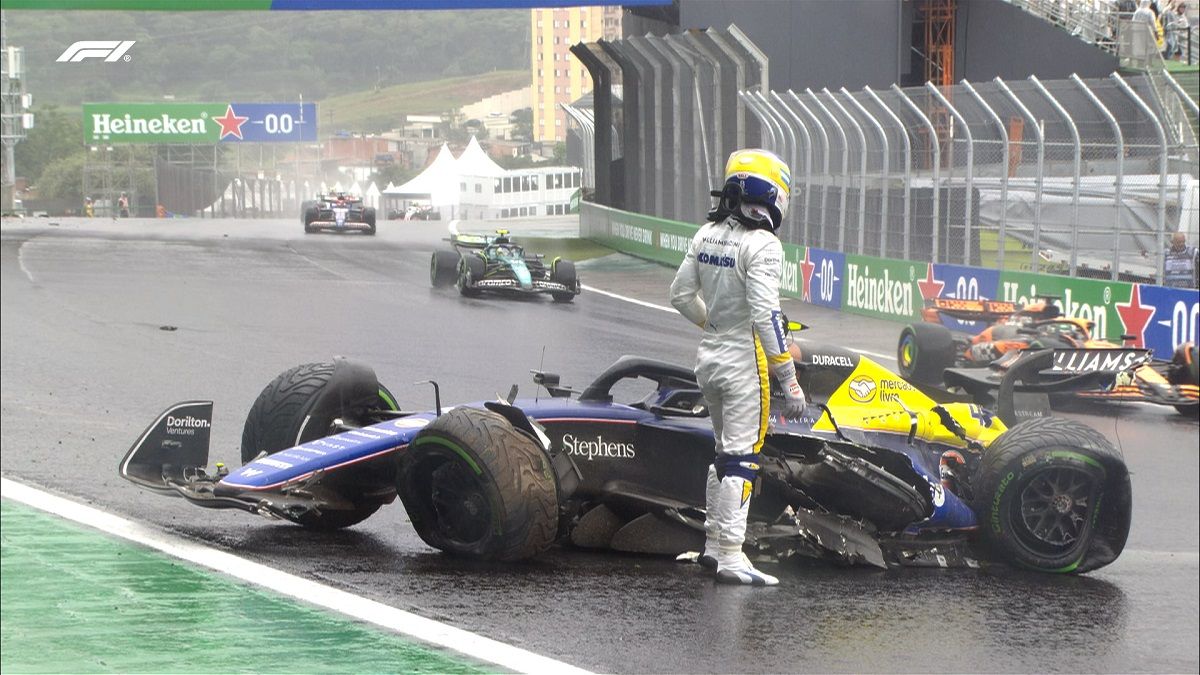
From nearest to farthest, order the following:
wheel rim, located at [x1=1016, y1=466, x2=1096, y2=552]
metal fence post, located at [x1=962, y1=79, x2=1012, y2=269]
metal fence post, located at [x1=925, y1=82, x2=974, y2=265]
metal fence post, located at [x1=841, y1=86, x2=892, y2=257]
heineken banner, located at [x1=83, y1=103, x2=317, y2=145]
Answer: heineken banner, located at [x1=83, y1=103, x2=317, y2=145]
metal fence post, located at [x1=841, y1=86, x2=892, y2=257]
wheel rim, located at [x1=1016, y1=466, x2=1096, y2=552]
metal fence post, located at [x1=925, y1=82, x2=974, y2=265]
metal fence post, located at [x1=962, y1=79, x2=1012, y2=269]

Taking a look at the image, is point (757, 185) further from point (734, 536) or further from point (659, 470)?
point (659, 470)

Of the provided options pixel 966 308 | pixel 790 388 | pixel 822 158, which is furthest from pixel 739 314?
pixel 966 308

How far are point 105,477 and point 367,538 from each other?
2.21 metres

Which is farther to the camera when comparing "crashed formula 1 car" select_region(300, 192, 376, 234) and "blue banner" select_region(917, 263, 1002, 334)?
"blue banner" select_region(917, 263, 1002, 334)

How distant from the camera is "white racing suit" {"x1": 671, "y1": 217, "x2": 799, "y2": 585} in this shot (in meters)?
3.48

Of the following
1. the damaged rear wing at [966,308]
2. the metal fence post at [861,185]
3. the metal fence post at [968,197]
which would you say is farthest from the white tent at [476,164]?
the metal fence post at [968,197]

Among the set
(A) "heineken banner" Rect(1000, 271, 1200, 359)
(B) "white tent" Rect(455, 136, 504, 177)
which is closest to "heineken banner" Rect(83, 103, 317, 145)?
(B) "white tent" Rect(455, 136, 504, 177)

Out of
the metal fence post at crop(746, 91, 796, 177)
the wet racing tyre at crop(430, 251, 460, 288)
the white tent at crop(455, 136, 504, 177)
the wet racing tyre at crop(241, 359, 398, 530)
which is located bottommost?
the wet racing tyre at crop(241, 359, 398, 530)

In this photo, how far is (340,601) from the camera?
451 centimetres

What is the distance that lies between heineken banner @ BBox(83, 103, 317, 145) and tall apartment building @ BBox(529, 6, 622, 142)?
0.57 meters

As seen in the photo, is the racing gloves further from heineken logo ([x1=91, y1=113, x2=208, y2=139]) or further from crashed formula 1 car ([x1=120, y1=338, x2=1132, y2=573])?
heineken logo ([x1=91, y1=113, x2=208, y2=139])

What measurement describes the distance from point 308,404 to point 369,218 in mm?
582

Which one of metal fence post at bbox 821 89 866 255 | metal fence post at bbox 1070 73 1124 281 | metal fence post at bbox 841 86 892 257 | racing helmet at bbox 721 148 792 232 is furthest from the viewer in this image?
metal fence post at bbox 1070 73 1124 281

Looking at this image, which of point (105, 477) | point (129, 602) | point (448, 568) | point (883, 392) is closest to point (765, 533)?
point (883, 392)
